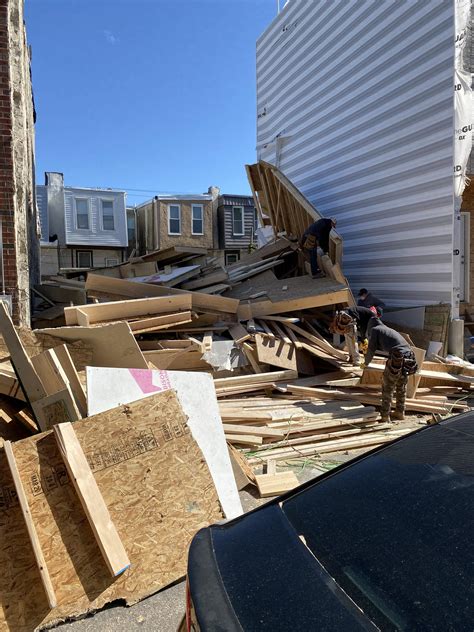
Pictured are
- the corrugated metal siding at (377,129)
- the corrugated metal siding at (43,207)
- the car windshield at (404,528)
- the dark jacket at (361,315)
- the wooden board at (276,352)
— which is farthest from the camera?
the corrugated metal siding at (43,207)

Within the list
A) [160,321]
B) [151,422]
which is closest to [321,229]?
[160,321]

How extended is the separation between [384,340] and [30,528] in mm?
5576

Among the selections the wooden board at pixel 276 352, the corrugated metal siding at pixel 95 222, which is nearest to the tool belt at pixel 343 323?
the wooden board at pixel 276 352

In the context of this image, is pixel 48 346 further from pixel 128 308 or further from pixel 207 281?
pixel 207 281

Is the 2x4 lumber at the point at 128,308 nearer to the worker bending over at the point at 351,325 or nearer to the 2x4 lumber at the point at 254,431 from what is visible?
the worker bending over at the point at 351,325

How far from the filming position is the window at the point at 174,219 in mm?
33156

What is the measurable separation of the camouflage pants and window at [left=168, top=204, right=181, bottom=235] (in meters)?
27.9

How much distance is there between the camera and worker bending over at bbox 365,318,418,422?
6.81 meters

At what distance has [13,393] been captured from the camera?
498cm

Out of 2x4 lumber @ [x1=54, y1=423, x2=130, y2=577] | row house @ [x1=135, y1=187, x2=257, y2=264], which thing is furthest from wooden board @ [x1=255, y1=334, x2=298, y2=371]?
row house @ [x1=135, y1=187, x2=257, y2=264]

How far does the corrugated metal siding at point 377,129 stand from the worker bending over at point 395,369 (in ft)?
10.2

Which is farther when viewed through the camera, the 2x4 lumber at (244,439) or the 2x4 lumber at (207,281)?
the 2x4 lumber at (207,281)

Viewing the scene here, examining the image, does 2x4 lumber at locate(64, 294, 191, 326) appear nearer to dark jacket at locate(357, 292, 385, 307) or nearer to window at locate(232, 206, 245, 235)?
dark jacket at locate(357, 292, 385, 307)

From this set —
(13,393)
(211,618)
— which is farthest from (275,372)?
(211,618)
